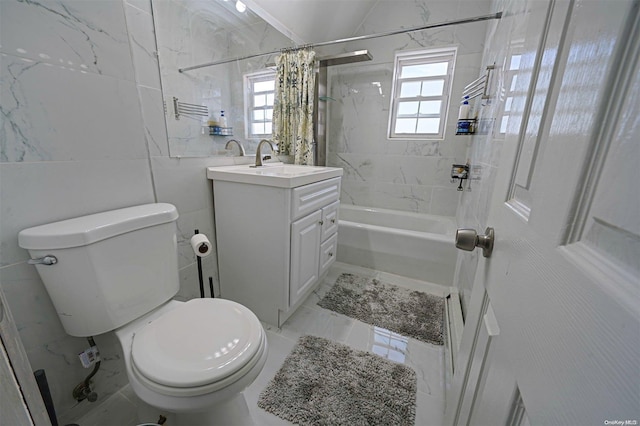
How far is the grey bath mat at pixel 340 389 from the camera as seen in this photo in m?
1.08

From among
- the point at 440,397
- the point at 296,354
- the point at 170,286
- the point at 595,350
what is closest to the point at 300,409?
the point at 296,354

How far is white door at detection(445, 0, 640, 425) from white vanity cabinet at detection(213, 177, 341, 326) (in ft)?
3.54

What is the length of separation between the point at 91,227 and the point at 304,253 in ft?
3.35

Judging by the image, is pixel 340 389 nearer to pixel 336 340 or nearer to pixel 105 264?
pixel 336 340

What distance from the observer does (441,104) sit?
2572 mm

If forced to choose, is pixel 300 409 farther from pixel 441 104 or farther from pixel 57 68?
pixel 441 104

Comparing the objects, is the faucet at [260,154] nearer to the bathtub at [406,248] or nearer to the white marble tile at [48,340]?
the bathtub at [406,248]

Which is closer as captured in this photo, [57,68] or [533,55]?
[533,55]

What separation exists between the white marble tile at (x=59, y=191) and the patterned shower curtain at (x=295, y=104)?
3.98ft

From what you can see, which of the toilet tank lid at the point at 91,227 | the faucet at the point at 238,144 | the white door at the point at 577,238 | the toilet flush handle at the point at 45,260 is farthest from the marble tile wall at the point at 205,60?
the white door at the point at 577,238

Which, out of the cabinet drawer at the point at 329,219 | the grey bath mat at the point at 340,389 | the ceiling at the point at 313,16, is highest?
the ceiling at the point at 313,16

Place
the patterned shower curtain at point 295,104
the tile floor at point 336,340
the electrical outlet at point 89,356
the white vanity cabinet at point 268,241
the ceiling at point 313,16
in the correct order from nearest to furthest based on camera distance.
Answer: the electrical outlet at point 89,356 → the tile floor at point 336,340 → the white vanity cabinet at point 268,241 → the ceiling at point 313,16 → the patterned shower curtain at point 295,104

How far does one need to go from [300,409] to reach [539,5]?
151 centimetres

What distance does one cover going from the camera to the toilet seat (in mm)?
730
